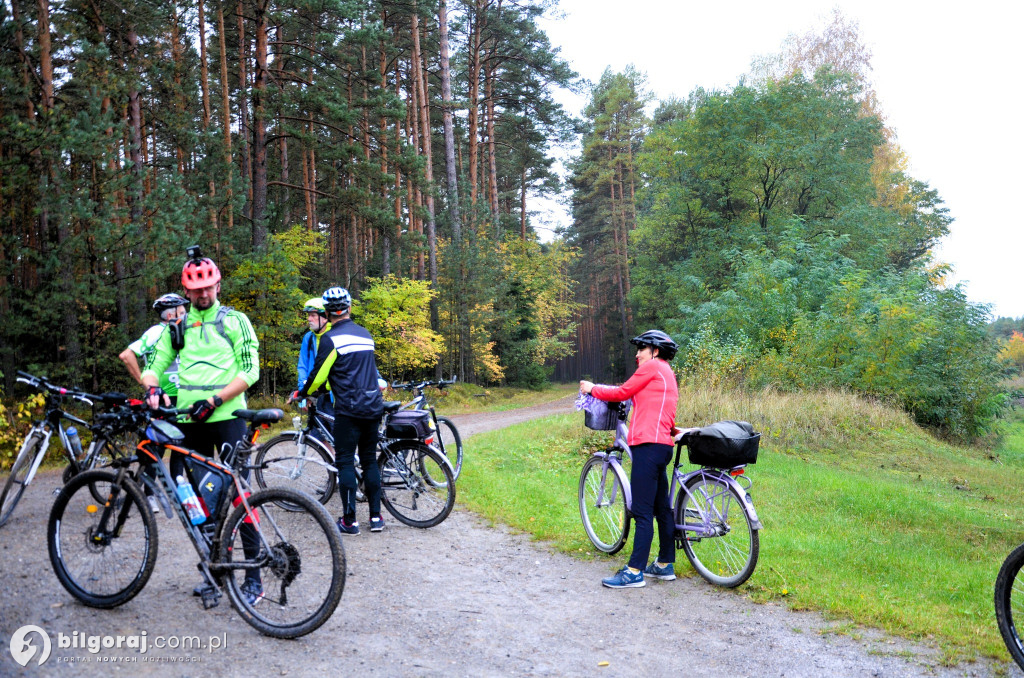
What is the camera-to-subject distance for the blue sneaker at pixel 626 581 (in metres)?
5.02

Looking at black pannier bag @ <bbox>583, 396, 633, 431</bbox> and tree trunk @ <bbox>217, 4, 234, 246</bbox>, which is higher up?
tree trunk @ <bbox>217, 4, 234, 246</bbox>

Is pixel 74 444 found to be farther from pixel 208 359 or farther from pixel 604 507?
pixel 604 507

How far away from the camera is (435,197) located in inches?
990

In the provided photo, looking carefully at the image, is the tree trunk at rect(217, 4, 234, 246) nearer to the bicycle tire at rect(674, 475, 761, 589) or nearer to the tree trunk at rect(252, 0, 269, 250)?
the tree trunk at rect(252, 0, 269, 250)

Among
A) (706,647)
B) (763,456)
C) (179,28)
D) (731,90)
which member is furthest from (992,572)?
(731,90)

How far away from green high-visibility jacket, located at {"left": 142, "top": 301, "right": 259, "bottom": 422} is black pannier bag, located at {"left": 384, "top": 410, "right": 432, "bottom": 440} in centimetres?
238

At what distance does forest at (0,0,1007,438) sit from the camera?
490 inches

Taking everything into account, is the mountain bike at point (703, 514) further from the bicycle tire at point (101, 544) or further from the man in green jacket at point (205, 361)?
the bicycle tire at point (101, 544)

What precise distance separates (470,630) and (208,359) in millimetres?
2323

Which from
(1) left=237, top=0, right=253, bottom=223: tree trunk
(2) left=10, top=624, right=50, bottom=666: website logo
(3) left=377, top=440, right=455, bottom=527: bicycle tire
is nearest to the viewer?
(2) left=10, top=624, right=50, bottom=666: website logo

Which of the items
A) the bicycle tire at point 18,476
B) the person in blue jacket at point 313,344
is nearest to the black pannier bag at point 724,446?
the person in blue jacket at point 313,344

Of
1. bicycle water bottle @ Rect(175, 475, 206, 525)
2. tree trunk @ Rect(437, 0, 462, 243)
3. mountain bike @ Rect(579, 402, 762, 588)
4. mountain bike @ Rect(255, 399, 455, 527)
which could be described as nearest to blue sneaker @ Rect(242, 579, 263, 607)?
bicycle water bottle @ Rect(175, 475, 206, 525)

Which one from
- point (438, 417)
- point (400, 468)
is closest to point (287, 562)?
point (400, 468)

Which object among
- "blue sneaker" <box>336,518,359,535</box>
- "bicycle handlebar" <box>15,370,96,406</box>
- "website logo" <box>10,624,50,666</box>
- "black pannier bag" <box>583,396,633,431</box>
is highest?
"bicycle handlebar" <box>15,370,96,406</box>
